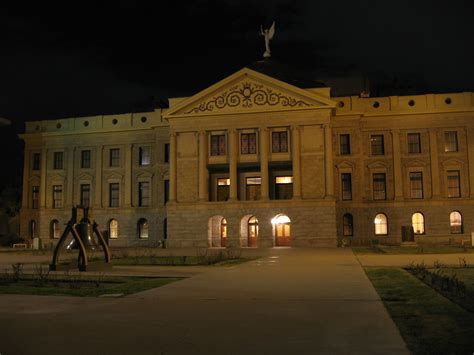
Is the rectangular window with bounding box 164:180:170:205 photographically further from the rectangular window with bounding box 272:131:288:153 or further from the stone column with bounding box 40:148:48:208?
the stone column with bounding box 40:148:48:208

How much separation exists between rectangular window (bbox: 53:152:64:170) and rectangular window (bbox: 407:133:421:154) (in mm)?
38955

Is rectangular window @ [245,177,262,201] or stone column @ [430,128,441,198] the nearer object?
stone column @ [430,128,441,198]

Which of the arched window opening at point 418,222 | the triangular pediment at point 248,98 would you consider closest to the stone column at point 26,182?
the triangular pediment at point 248,98

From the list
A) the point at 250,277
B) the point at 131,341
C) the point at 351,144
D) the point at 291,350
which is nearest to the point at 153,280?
the point at 250,277

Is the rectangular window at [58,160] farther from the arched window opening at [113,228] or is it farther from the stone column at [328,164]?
the stone column at [328,164]

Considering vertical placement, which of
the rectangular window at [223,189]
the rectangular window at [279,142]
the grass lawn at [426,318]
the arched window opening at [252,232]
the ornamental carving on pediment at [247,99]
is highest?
the ornamental carving on pediment at [247,99]

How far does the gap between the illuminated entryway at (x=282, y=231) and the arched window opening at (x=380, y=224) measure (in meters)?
9.31

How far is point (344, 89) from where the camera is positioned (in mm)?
67750

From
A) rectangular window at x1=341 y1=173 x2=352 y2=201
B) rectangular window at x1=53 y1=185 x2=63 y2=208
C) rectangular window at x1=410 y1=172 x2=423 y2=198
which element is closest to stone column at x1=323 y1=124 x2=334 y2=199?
rectangular window at x1=341 y1=173 x2=352 y2=201

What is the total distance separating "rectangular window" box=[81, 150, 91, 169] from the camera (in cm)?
6272

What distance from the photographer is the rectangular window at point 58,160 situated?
63.7 metres

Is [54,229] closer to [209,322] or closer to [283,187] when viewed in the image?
[283,187]

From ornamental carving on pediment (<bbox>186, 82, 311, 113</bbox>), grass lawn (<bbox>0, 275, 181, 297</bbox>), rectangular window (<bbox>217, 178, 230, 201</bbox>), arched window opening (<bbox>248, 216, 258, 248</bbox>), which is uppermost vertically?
ornamental carving on pediment (<bbox>186, 82, 311, 113</bbox>)

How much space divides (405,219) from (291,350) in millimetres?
48002
